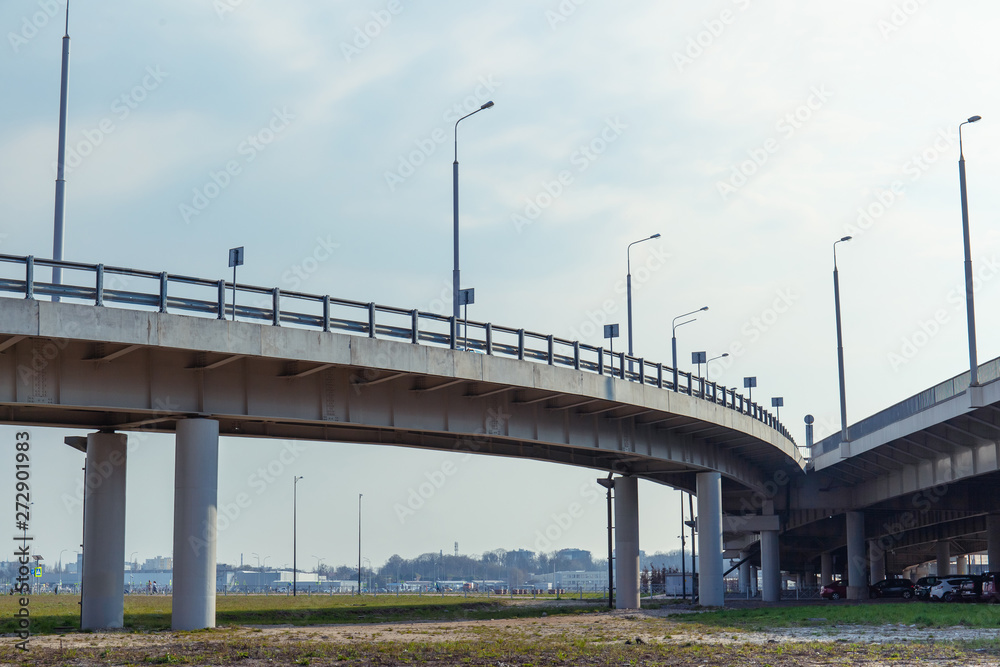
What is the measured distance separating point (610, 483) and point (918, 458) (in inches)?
651

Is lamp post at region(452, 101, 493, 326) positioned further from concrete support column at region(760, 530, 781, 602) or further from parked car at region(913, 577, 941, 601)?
concrete support column at region(760, 530, 781, 602)

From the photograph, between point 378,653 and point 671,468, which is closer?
point 378,653

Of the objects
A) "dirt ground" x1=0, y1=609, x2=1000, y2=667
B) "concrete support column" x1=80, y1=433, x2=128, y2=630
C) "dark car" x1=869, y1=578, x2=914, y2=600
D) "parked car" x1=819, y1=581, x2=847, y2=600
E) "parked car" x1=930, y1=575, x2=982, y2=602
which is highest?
"concrete support column" x1=80, y1=433, x2=128, y2=630

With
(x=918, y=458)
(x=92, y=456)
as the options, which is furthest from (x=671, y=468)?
(x=92, y=456)

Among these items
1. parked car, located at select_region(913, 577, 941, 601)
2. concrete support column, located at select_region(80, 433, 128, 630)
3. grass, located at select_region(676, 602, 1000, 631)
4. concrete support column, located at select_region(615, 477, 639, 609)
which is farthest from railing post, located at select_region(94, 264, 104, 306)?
parked car, located at select_region(913, 577, 941, 601)

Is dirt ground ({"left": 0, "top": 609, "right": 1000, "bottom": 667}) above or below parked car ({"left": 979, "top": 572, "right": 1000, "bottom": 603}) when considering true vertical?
above

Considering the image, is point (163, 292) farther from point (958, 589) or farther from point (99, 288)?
point (958, 589)

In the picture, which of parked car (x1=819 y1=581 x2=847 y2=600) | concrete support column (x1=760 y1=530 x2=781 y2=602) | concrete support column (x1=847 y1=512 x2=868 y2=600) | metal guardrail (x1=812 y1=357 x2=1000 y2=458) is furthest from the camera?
parked car (x1=819 y1=581 x2=847 y2=600)

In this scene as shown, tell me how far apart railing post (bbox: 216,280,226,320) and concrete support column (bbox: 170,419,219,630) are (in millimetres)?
3175

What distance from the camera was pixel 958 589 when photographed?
59688 millimetres

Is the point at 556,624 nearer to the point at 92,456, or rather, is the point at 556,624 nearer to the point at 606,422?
the point at 606,422

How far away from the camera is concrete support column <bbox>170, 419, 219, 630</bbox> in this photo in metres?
29.6

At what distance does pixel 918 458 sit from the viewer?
5844 cm

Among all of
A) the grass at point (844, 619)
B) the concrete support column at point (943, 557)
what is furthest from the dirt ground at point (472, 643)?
the concrete support column at point (943, 557)
